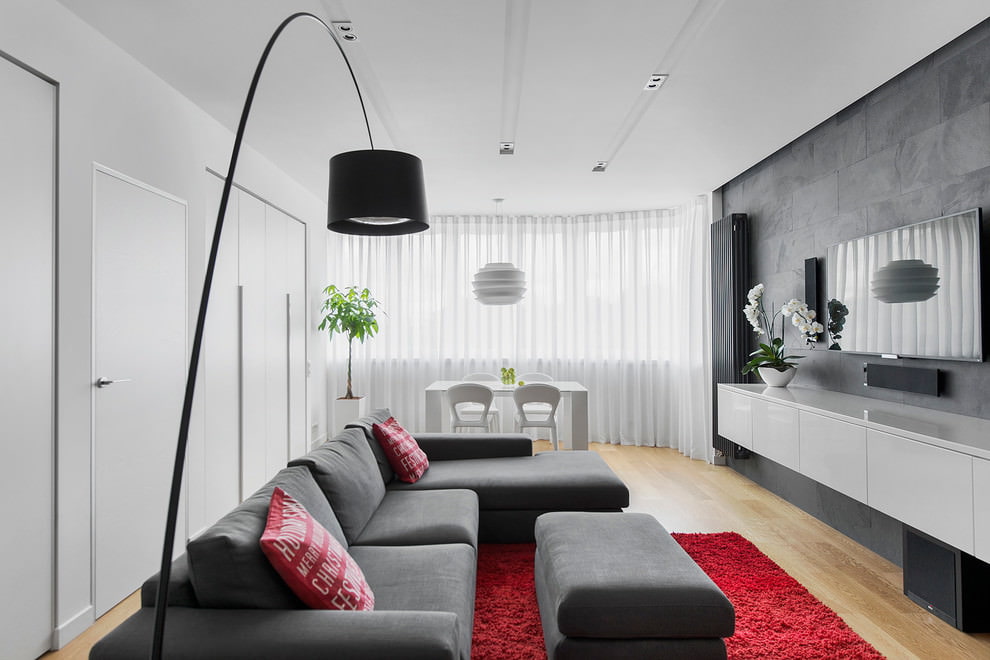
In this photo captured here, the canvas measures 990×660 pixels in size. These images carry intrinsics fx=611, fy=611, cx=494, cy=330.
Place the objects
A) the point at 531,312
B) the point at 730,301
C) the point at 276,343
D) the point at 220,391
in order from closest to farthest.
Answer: the point at 220,391, the point at 276,343, the point at 730,301, the point at 531,312

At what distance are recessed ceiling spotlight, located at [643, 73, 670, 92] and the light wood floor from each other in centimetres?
261

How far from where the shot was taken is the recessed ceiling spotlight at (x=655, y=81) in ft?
10.3

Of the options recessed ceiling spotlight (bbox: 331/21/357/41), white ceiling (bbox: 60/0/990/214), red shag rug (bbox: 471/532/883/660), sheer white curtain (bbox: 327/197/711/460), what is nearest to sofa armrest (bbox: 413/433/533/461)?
red shag rug (bbox: 471/532/883/660)

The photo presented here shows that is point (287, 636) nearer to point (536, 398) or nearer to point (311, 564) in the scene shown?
point (311, 564)

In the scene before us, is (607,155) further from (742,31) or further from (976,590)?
(976,590)

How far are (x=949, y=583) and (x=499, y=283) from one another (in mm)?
3822

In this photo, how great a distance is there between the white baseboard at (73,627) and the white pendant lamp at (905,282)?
4.06 meters

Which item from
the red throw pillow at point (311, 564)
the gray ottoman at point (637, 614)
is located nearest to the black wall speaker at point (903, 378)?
the gray ottoman at point (637, 614)

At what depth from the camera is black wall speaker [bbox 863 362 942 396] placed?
9.75 ft

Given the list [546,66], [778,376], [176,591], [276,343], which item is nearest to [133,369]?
[176,591]

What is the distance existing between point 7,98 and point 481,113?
2294 mm

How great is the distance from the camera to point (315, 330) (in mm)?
5984

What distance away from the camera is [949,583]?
2566 mm

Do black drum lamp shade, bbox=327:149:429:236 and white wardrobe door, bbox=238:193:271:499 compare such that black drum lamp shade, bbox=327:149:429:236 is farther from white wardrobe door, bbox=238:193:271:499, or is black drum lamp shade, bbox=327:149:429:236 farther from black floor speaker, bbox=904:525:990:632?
black floor speaker, bbox=904:525:990:632
